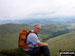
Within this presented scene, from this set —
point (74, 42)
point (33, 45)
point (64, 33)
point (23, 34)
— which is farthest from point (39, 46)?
point (64, 33)

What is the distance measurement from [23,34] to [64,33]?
49.7 meters

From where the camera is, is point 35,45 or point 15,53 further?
point 15,53

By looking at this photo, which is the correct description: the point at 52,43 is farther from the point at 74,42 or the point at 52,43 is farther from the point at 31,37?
the point at 31,37

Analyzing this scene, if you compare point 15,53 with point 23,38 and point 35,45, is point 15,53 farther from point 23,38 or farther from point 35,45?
point 35,45

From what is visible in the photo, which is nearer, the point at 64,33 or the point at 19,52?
the point at 19,52

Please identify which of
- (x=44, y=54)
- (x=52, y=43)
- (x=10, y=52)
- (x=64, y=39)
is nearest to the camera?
(x=44, y=54)

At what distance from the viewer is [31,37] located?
20.0ft

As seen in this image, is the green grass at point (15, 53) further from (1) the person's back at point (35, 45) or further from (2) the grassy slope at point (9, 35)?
(2) the grassy slope at point (9, 35)

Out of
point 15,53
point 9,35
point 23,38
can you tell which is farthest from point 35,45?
point 9,35

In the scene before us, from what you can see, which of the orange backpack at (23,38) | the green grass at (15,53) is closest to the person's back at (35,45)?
the orange backpack at (23,38)

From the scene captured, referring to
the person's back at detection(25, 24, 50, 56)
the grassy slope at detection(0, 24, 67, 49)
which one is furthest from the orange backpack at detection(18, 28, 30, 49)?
the grassy slope at detection(0, 24, 67, 49)

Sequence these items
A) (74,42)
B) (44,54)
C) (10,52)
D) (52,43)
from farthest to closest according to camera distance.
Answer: (74,42) → (52,43) → (10,52) → (44,54)

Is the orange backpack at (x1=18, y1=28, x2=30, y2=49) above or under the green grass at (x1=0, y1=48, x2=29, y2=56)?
above

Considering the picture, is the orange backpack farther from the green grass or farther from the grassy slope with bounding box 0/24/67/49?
the grassy slope with bounding box 0/24/67/49
